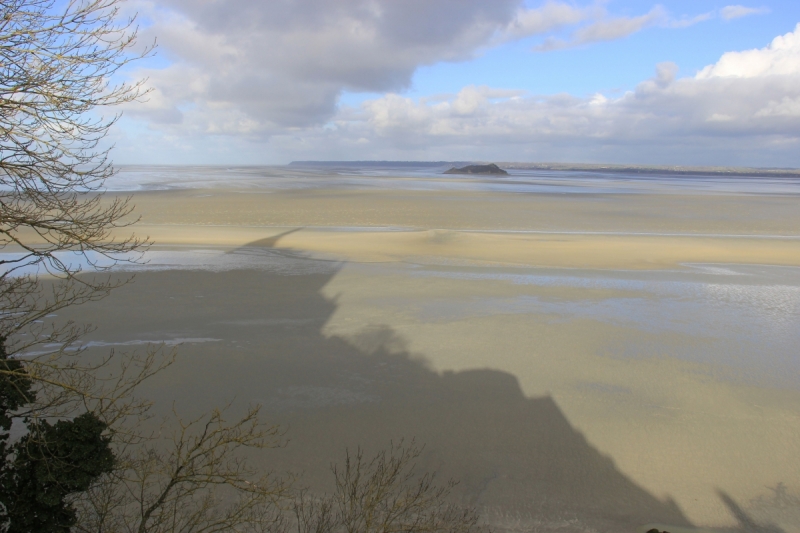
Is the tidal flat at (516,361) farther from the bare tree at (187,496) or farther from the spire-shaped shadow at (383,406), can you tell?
the bare tree at (187,496)

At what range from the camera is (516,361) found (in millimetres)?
9555

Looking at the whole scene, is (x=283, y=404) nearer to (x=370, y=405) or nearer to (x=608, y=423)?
(x=370, y=405)

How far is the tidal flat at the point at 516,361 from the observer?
625cm

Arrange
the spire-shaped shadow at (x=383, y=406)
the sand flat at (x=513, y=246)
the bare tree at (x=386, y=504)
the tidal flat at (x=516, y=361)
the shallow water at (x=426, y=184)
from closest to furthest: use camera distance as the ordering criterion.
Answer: the bare tree at (x=386, y=504) < the spire-shaped shadow at (x=383, y=406) < the tidal flat at (x=516, y=361) < the sand flat at (x=513, y=246) < the shallow water at (x=426, y=184)

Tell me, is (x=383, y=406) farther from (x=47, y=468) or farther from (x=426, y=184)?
(x=426, y=184)

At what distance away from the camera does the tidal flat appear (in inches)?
246

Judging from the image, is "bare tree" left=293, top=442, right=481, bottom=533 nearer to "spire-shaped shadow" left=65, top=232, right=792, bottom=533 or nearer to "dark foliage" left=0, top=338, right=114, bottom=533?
"spire-shaped shadow" left=65, top=232, right=792, bottom=533

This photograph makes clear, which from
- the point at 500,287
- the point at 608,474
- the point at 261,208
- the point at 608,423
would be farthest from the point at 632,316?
the point at 261,208

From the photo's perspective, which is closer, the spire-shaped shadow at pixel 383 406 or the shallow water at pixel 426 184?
the spire-shaped shadow at pixel 383 406

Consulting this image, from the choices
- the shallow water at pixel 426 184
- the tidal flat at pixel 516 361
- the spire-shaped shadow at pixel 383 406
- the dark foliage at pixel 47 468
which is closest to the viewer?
the dark foliage at pixel 47 468

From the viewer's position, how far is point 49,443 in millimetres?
4219

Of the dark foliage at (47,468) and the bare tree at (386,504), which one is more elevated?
the dark foliage at (47,468)

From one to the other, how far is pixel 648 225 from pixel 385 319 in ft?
71.8

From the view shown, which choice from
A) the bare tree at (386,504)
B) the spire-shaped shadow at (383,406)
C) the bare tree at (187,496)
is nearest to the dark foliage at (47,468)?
the bare tree at (187,496)
